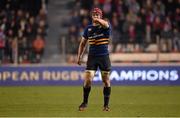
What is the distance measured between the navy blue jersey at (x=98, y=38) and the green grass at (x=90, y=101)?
1433mm

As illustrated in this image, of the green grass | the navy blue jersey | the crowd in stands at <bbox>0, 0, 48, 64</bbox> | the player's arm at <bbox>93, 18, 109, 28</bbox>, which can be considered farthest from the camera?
the crowd in stands at <bbox>0, 0, 48, 64</bbox>

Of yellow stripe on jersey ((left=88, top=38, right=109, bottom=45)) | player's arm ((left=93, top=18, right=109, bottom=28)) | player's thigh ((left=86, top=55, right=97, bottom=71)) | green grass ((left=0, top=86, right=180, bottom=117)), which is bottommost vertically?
green grass ((left=0, top=86, right=180, bottom=117))

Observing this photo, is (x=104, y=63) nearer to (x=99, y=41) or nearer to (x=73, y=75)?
(x=99, y=41)

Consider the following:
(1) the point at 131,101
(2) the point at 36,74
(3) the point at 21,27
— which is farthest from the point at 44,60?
(1) the point at 131,101

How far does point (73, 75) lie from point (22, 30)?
4.22m

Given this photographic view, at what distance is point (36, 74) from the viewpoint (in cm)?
2384

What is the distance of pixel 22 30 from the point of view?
26.8 meters

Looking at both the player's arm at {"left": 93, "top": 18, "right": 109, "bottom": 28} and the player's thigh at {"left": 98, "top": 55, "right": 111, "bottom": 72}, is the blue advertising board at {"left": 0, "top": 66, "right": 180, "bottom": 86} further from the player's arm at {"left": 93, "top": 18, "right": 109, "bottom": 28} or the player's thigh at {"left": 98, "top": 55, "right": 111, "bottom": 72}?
the player's arm at {"left": 93, "top": 18, "right": 109, "bottom": 28}

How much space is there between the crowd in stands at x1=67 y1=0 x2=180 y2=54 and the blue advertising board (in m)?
0.92

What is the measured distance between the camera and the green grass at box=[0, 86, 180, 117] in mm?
14427

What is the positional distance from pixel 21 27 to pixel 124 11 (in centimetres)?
469

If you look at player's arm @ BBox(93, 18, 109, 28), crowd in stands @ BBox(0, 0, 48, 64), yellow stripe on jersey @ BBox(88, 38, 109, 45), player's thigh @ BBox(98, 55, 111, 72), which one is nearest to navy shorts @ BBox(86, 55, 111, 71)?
player's thigh @ BBox(98, 55, 111, 72)

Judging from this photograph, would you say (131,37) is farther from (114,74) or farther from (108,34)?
(108,34)

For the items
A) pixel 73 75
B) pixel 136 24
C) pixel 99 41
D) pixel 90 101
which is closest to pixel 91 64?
pixel 99 41
